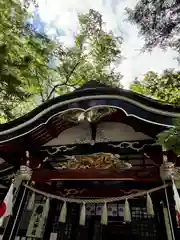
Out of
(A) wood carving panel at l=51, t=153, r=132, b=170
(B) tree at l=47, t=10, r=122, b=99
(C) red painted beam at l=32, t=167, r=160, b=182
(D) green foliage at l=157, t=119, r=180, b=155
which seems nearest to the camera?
(D) green foliage at l=157, t=119, r=180, b=155

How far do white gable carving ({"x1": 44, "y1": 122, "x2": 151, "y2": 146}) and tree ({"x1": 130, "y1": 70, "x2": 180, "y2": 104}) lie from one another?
75.9 inches

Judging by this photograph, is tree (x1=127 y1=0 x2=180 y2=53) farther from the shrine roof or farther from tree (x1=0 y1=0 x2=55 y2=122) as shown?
tree (x1=0 y1=0 x2=55 y2=122)

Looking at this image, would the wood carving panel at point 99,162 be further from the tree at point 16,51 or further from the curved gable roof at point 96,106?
the tree at point 16,51

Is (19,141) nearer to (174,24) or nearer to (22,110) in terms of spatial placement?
(174,24)

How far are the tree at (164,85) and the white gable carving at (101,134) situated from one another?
6.33 feet

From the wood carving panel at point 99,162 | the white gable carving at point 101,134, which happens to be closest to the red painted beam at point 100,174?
the wood carving panel at point 99,162

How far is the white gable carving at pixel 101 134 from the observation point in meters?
4.16

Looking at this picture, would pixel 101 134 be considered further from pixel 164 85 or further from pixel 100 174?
pixel 164 85

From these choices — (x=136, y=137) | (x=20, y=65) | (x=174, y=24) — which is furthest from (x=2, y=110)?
(x=174, y=24)

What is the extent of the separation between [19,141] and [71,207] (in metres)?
2.23

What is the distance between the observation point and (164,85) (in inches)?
277

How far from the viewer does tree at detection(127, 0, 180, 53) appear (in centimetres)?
402

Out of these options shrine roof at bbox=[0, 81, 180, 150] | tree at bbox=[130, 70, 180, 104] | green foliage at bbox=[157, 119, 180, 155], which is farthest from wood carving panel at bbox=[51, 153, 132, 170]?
tree at bbox=[130, 70, 180, 104]

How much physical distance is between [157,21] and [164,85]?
124 inches
